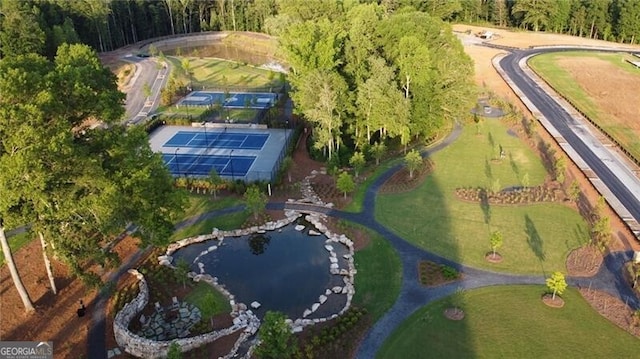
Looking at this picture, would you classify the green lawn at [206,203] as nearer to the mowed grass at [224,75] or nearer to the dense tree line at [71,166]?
the dense tree line at [71,166]

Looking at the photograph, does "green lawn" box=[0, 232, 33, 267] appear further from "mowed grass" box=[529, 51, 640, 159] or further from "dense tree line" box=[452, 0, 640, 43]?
"dense tree line" box=[452, 0, 640, 43]

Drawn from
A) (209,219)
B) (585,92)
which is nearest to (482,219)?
(209,219)

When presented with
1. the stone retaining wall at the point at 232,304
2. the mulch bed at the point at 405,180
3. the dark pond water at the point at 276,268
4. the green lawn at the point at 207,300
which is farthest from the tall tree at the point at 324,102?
the green lawn at the point at 207,300

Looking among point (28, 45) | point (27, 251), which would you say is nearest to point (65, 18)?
point (28, 45)

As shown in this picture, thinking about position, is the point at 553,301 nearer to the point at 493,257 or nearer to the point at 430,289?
the point at 493,257

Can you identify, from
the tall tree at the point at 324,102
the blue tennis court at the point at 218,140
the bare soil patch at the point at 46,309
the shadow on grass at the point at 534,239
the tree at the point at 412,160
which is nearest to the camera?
the bare soil patch at the point at 46,309

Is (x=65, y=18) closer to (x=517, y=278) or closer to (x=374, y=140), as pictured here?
(x=374, y=140)
